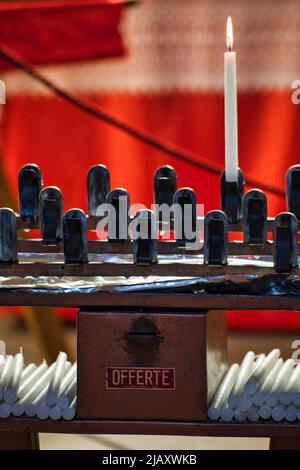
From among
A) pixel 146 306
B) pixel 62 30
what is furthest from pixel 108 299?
pixel 62 30

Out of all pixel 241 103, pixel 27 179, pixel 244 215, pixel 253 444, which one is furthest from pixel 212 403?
pixel 241 103

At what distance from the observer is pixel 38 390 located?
1301 millimetres

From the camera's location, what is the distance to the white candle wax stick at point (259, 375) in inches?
49.4

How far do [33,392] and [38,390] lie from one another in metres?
0.01

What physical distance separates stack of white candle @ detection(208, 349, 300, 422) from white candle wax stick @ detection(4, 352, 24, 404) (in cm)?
24

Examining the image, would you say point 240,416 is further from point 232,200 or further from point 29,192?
point 29,192

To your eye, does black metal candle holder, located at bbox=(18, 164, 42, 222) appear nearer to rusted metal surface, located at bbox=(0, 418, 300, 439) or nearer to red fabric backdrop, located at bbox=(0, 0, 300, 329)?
rusted metal surface, located at bbox=(0, 418, 300, 439)

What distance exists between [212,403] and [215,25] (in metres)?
2.00

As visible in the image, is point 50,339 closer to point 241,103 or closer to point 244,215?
point 241,103

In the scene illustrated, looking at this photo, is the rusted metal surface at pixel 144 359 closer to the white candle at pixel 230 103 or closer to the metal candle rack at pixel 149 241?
the metal candle rack at pixel 149 241

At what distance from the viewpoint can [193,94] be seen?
308cm

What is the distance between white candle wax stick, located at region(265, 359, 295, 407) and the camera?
48.4 inches

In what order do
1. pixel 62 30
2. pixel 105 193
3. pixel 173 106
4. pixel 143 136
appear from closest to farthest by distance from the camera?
pixel 105 193 → pixel 143 136 → pixel 62 30 → pixel 173 106

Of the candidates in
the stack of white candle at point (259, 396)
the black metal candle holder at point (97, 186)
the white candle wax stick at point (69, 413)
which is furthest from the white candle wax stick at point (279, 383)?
the black metal candle holder at point (97, 186)
